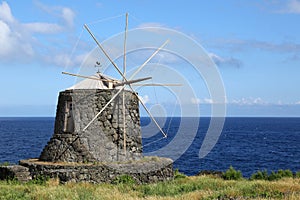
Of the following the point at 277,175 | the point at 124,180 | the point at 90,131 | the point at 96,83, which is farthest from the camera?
the point at 277,175

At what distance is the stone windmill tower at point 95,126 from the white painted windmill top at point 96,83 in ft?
0.79

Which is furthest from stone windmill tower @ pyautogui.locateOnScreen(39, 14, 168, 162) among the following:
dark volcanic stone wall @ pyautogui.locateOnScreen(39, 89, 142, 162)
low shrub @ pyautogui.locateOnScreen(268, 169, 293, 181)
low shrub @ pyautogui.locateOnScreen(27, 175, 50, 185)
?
low shrub @ pyautogui.locateOnScreen(268, 169, 293, 181)

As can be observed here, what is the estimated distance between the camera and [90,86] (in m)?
23.0

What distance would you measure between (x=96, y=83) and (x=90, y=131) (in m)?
2.70

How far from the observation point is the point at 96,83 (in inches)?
Result: 906

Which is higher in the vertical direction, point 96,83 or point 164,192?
point 96,83

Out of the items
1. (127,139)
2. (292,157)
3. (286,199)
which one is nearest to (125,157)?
(127,139)

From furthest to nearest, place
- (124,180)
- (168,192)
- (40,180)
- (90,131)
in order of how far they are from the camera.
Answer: (90,131)
(124,180)
(40,180)
(168,192)

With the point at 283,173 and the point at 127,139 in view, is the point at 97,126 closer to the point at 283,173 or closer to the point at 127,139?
the point at 127,139

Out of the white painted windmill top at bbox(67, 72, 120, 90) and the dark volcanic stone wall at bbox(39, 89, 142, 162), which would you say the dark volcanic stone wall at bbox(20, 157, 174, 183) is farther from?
the white painted windmill top at bbox(67, 72, 120, 90)

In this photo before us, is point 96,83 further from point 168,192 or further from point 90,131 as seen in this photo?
point 168,192

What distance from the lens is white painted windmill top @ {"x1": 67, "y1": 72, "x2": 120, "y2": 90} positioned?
23.0 metres

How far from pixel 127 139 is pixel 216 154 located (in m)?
37.3

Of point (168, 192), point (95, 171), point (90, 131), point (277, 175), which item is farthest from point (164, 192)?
point (277, 175)
